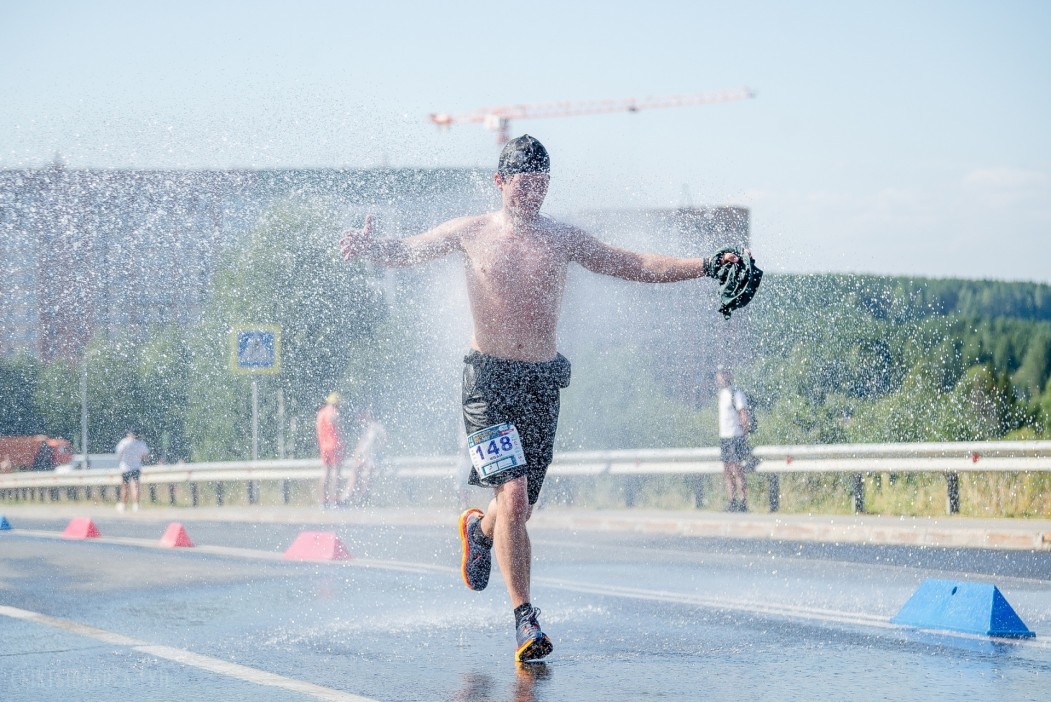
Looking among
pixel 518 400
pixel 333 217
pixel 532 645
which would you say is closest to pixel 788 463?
pixel 333 217

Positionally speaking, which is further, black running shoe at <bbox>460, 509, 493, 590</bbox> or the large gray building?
the large gray building

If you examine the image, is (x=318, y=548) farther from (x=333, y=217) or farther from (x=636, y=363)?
(x=636, y=363)

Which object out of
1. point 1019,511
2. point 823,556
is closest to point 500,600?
point 823,556

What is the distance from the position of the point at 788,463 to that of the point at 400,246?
10639 mm

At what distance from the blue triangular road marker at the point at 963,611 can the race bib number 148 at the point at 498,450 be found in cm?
210

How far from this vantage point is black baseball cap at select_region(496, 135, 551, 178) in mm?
6332

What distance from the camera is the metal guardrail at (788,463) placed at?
1444 centimetres

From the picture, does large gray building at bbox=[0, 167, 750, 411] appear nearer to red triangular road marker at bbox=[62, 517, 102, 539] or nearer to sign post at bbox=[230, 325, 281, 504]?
sign post at bbox=[230, 325, 281, 504]

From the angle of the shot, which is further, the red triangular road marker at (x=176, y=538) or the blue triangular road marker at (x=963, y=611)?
the red triangular road marker at (x=176, y=538)

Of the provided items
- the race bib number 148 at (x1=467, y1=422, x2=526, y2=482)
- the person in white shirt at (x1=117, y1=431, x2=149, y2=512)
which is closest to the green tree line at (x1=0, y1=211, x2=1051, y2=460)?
the person in white shirt at (x1=117, y1=431, x2=149, y2=512)

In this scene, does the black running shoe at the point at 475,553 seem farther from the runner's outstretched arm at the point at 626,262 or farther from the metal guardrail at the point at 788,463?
the metal guardrail at the point at 788,463

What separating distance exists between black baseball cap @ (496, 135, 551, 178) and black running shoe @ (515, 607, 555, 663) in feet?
6.04

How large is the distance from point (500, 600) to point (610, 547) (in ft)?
16.5

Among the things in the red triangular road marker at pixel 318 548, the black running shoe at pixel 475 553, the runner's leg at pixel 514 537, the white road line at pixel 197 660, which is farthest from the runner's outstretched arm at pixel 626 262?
the red triangular road marker at pixel 318 548
